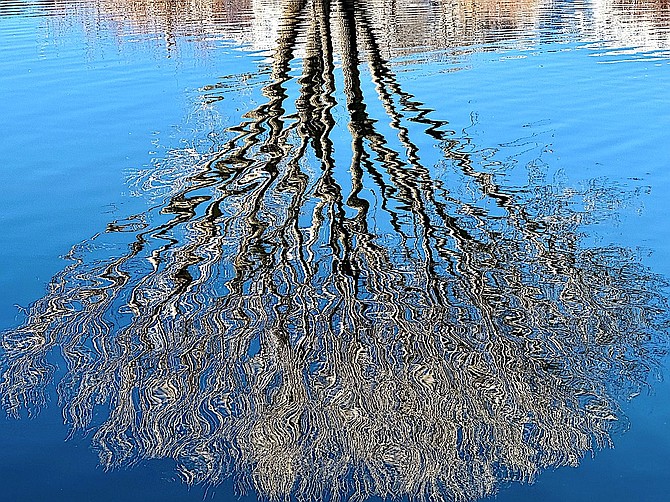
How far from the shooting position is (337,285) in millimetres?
8672

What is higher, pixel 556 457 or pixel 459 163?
pixel 459 163

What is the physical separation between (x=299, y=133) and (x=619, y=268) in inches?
248

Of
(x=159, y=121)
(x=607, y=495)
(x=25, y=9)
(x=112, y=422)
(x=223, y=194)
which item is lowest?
(x=607, y=495)

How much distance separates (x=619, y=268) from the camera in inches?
362

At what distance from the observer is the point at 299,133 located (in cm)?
1365

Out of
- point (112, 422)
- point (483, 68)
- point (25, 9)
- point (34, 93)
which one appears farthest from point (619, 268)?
point (25, 9)

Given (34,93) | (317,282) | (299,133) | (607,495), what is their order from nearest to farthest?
(607,495), (317,282), (299,133), (34,93)

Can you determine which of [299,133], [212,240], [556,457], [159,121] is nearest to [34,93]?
[159,121]

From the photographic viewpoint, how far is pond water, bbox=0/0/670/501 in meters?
6.38

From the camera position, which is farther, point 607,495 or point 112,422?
point 112,422

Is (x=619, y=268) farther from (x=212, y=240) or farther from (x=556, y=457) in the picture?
(x=212, y=240)

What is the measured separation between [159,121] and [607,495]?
11.0 m

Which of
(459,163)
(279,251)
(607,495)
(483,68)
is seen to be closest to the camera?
(607,495)

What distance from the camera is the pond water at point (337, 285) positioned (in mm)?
6379
